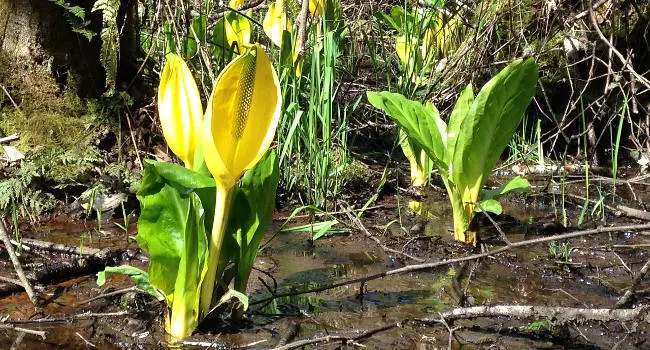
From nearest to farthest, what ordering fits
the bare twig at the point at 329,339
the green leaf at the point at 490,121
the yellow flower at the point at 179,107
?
the bare twig at the point at 329,339 → the yellow flower at the point at 179,107 → the green leaf at the point at 490,121

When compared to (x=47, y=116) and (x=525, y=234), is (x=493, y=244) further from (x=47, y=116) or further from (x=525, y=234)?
(x=47, y=116)

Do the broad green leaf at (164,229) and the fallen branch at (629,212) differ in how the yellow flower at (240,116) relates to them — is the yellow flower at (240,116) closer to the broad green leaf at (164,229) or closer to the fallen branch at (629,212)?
the broad green leaf at (164,229)

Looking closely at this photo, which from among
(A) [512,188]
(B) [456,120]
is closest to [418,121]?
(B) [456,120]

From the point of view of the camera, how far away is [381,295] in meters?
1.91

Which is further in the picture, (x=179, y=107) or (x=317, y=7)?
(x=317, y=7)

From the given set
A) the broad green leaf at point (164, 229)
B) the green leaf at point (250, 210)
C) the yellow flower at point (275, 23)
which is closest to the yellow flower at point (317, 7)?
the yellow flower at point (275, 23)

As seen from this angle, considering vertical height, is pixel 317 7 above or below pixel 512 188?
above

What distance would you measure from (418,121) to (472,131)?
26cm

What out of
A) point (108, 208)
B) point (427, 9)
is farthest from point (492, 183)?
point (108, 208)

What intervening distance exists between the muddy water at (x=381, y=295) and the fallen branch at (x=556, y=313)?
0.21 ft

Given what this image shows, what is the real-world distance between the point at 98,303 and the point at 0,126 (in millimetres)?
1365

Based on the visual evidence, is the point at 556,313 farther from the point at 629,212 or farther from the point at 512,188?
the point at 629,212

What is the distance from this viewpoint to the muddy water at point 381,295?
5.25ft

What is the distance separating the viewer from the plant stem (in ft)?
4.91
